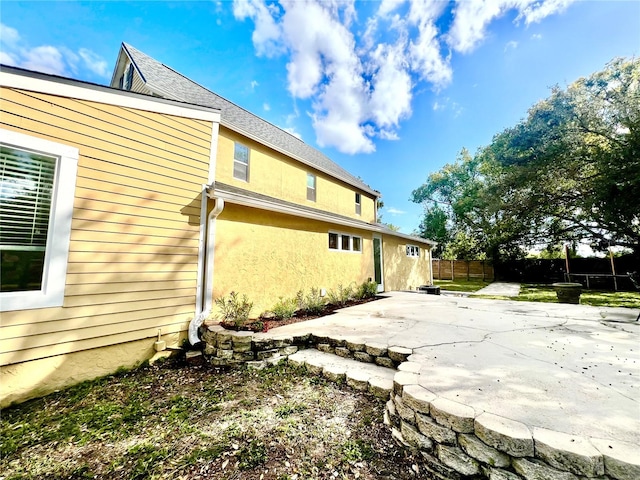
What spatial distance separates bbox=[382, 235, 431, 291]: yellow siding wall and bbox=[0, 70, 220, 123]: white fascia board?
28.7 feet

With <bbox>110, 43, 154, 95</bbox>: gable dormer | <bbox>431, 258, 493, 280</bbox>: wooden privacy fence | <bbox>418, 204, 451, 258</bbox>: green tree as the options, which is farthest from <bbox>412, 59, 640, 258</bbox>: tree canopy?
<bbox>110, 43, 154, 95</bbox>: gable dormer

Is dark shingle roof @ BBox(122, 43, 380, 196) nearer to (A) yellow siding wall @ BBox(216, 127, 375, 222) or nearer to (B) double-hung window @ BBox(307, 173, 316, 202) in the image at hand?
(A) yellow siding wall @ BBox(216, 127, 375, 222)

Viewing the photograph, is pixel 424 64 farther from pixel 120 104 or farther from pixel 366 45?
pixel 120 104

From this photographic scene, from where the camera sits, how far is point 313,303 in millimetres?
6645

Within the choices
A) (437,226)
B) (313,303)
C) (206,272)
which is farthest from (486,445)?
(437,226)

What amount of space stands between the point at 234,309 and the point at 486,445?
173 inches

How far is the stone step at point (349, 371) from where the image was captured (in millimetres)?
3012

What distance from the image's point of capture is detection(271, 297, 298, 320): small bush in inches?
222

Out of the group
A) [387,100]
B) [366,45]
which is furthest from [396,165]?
[366,45]

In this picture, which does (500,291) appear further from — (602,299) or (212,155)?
(212,155)

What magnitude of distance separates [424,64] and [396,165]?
30.0ft

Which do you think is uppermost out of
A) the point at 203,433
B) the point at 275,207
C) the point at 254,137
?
the point at 254,137

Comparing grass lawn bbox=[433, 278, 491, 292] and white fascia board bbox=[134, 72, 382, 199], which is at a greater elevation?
white fascia board bbox=[134, 72, 382, 199]

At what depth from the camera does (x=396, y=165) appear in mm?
18531
